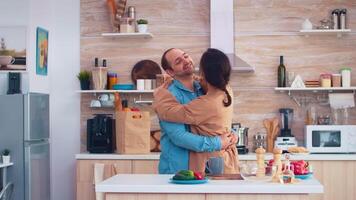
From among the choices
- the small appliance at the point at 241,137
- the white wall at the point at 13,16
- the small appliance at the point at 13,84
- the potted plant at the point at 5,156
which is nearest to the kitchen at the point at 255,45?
the small appliance at the point at 241,137

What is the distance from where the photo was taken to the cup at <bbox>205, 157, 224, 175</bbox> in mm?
3402

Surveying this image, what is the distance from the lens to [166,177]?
3.27 meters

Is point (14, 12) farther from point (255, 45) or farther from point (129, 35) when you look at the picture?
point (255, 45)

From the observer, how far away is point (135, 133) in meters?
5.82

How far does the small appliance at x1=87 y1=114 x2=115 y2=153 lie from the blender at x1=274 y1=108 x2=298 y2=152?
157 centimetres

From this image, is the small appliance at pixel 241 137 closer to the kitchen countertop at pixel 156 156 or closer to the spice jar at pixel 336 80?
the kitchen countertop at pixel 156 156

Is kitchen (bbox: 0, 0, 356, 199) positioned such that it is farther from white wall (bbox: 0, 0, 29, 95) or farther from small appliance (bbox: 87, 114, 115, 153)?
white wall (bbox: 0, 0, 29, 95)

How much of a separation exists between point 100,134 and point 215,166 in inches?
107

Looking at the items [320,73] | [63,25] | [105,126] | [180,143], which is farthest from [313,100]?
[180,143]

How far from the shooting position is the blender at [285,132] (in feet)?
19.3

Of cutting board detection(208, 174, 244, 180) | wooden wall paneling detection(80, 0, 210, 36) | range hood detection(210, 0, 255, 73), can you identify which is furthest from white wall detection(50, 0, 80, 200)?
cutting board detection(208, 174, 244, 180)

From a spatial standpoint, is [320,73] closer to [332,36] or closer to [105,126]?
[332,36]

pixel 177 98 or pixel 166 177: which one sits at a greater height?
pixel 177 98

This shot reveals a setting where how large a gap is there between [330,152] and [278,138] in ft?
1.63
